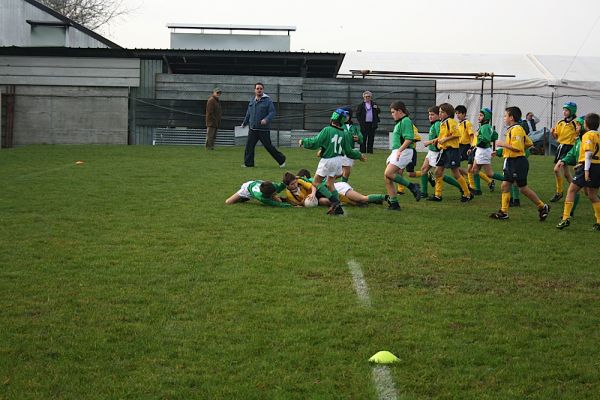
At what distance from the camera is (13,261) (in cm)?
873

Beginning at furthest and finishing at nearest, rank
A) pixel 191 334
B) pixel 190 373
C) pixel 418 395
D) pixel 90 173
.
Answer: pixel 90 173
pixel 191 334
pixel 190 373
pixel 418 395

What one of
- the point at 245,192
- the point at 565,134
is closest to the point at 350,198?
the point at 245,192

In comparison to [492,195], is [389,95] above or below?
above

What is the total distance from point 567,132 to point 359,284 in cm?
884

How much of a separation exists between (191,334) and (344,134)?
22.6ft

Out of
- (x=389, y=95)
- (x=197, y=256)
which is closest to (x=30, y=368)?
(x=197, y=256)

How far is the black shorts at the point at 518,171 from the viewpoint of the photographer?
40.7ft

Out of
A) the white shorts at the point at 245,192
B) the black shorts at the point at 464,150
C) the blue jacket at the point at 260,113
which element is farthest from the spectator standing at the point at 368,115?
the white shorts at the point at 245,192

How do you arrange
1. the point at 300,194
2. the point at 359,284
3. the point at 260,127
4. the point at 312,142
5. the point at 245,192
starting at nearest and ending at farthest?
the point at 359,284 < the point at 312,142 < the point at 300,194 < the point at 245,192 < the point at 260,127

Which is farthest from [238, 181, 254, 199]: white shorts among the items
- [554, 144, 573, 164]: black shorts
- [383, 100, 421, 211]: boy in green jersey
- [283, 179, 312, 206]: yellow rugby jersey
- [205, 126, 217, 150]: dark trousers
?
[205, 126, 217, 150]: dark trousers

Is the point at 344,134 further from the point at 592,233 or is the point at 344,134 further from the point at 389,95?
the point at 389,95

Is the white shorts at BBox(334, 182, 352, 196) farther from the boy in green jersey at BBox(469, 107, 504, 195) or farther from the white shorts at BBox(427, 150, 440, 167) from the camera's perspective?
the boy in green jersey at BBox(469, 107, 504, 195)

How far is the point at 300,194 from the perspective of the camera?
13.5m

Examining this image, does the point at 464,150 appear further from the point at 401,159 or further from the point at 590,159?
the point at 590,159
